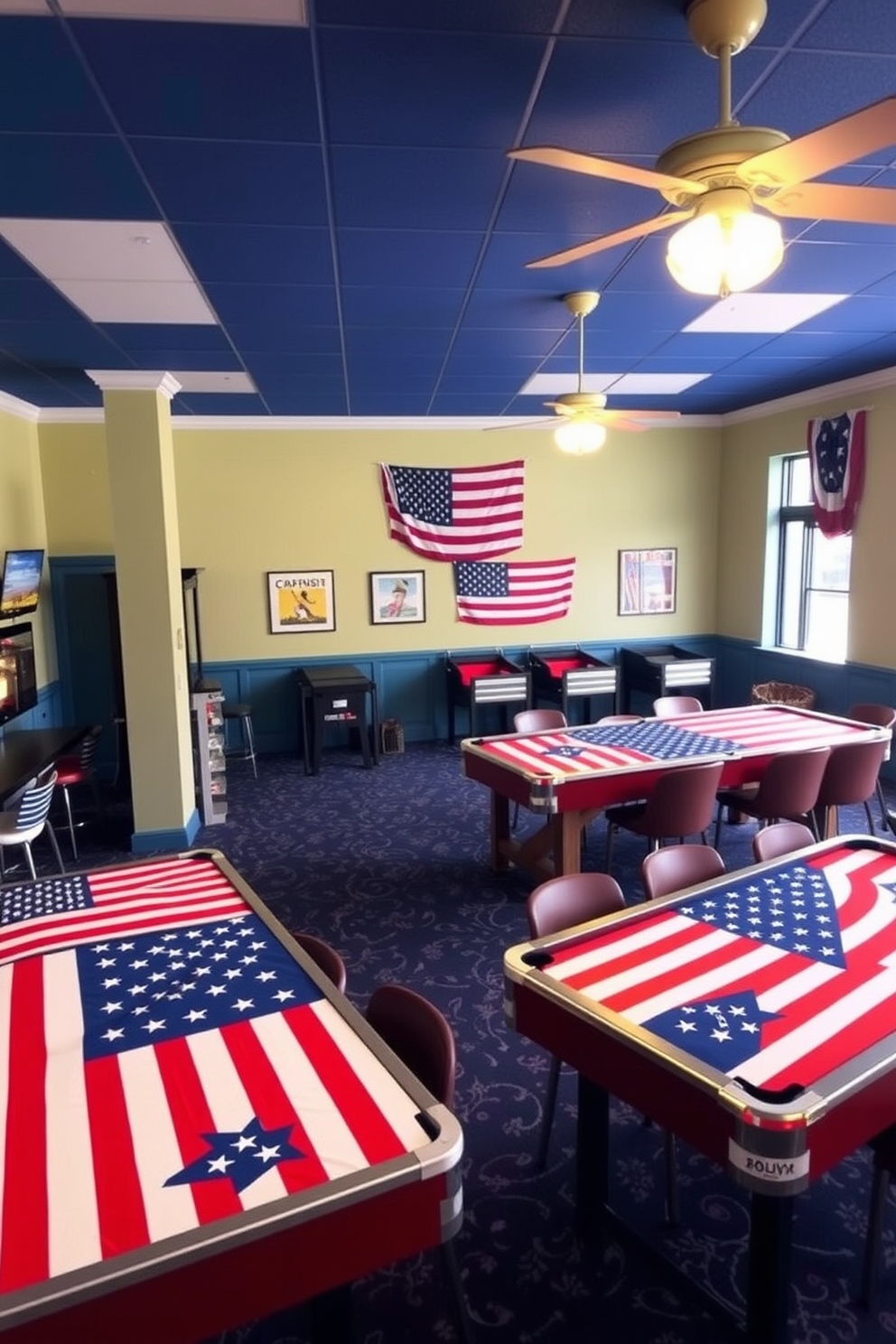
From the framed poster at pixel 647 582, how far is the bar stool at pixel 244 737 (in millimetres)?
3695

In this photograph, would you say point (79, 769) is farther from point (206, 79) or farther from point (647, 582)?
point (647, 582)

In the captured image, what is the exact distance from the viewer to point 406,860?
5.15 m

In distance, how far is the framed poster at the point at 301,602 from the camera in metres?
7.67

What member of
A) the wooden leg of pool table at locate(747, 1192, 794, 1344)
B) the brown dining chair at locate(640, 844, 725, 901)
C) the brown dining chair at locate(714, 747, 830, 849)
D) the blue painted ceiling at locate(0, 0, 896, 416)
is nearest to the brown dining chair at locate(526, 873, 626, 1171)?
the brown dining chair at locate(640, 844, 725, 901)

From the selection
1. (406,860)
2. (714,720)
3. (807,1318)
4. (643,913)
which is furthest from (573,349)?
(807,1318)

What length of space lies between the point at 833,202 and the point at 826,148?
36 cm

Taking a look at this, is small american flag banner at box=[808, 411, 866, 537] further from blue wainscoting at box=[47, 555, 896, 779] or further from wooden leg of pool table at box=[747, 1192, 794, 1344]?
wooden leg of pool table at box=[747, 1192, 794, 1344]

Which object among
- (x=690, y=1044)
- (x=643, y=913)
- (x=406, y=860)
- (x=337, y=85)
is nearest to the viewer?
(x=690, y=1044)

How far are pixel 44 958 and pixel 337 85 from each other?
2.45 metres

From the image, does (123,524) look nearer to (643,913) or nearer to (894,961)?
(643,913)

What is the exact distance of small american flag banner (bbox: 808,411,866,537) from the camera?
6.41m

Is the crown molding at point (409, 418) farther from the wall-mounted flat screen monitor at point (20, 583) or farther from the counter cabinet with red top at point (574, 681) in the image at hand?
the counter cabinet with red top at point (574, 681)

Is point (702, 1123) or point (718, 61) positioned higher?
point (718, 61)

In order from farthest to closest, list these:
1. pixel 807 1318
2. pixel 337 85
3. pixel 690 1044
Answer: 1. pixel 337 85
2. pixel 807 1318
3. pixel 690 1044
